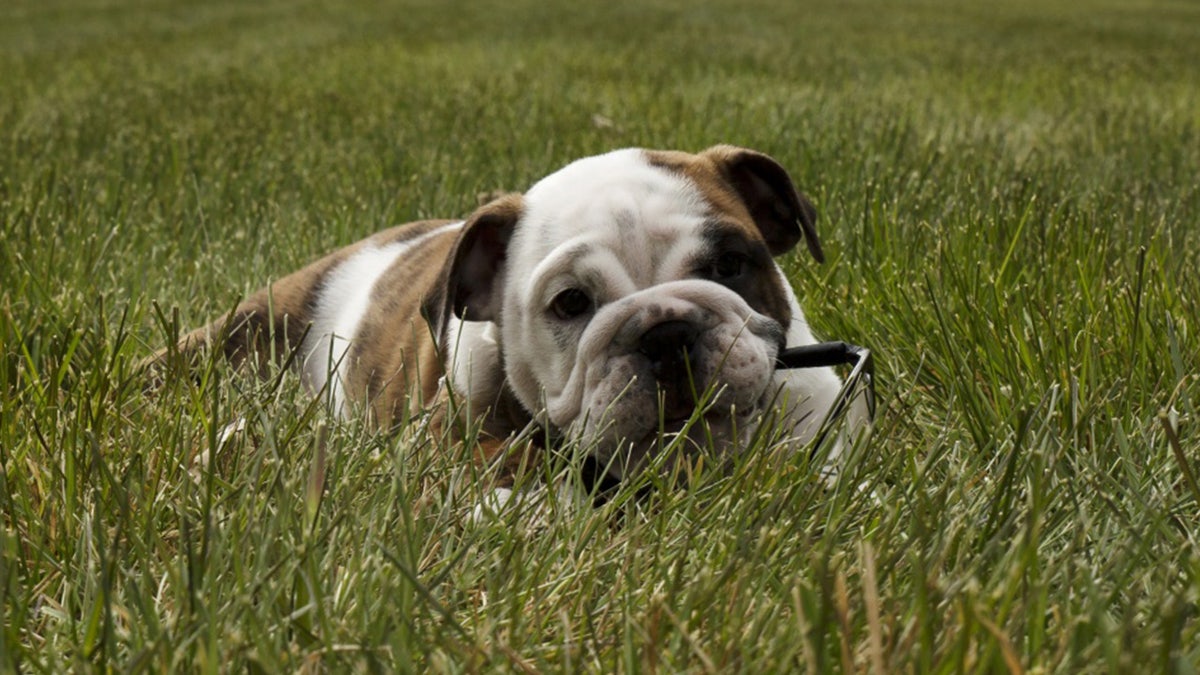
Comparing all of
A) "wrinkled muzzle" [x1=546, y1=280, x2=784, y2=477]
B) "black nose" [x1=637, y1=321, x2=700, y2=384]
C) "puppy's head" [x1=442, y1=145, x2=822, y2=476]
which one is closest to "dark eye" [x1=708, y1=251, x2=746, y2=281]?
"puppy's head" [x1=442, y1=145, x2=822, y2=476]

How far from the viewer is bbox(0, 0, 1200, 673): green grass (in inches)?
65.3

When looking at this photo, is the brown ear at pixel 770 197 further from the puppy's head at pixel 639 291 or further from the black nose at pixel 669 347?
the black nose at pixel 669 347

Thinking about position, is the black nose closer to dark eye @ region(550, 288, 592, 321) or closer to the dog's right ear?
dark eye @ region(550, 288, 592, 321)

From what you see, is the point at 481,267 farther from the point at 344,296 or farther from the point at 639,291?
the point at 344,296

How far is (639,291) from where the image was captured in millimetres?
2779

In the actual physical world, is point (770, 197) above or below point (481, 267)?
above

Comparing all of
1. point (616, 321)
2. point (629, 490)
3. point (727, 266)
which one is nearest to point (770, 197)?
point (727, 266)

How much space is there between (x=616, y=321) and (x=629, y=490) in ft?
1.65

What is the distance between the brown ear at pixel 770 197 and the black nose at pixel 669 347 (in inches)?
27.4

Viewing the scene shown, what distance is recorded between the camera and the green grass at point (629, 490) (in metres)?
1.66

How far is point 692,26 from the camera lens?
16.3 meters

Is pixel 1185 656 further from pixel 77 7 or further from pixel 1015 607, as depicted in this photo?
pixel 77 7

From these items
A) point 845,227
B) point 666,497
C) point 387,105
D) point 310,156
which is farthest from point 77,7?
point 666,497

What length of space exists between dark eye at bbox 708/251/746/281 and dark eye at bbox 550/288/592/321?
290 mm
